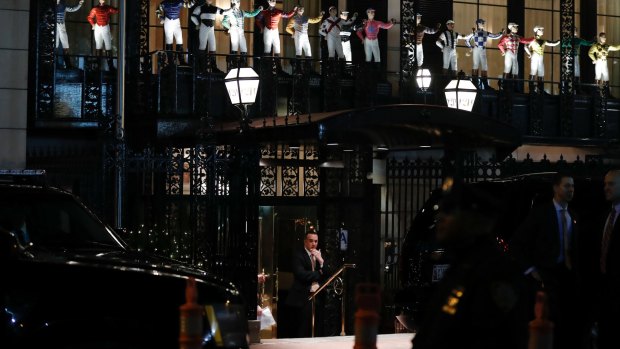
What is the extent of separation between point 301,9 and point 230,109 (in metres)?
4.53

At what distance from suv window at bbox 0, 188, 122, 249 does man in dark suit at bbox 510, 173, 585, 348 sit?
11.9 feet

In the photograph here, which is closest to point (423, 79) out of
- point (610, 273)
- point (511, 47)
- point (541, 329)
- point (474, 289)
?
point (511, 47)

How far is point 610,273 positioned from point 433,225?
3.38 meters

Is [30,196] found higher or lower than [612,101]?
lower

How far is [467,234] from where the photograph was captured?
567 centimetres

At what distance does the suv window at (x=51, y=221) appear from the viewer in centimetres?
977

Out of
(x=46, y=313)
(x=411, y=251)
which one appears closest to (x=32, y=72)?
(x=411, y=251)

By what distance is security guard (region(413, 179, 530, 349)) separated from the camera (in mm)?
5527

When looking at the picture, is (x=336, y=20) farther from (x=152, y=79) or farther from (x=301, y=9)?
(x=152, y=79)

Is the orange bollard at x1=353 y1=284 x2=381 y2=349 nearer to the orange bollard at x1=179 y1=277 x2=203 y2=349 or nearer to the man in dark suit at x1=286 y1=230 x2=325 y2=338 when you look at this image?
the orange bollard at x1=179 y1=277 x2=203 y2=349

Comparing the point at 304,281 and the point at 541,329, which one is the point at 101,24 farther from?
the point at 541,329

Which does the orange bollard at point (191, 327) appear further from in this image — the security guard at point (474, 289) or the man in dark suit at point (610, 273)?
the man in dark suit at point (610, 273)

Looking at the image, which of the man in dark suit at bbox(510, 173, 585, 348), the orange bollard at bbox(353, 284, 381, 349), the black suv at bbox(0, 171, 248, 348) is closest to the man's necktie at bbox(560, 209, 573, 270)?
the man in dark suit at bbox(510, 173, 585, 348)

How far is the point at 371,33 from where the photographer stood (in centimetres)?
2736
